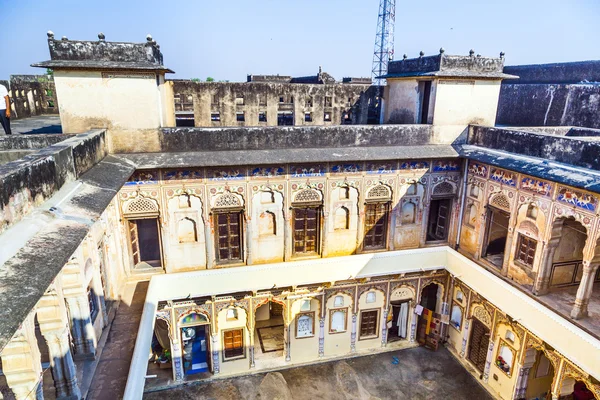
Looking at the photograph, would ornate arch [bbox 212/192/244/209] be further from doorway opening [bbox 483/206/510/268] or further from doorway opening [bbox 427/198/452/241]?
doorway opening [bbox 483/206/510/268]

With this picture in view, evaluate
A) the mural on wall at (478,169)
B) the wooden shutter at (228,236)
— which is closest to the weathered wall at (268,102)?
the wooden shutter at (228,236)

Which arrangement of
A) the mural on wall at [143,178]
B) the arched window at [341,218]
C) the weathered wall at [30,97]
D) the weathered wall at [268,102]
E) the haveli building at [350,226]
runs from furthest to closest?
the weathered wall at [268,102] → the weathered wall at [30,97] → the arched window at [341,218] → the mural on wall at [143,178] → the haveli building at [350,226]

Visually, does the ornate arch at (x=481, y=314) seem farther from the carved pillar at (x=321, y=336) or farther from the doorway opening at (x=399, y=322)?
the carved pillar at (x=321, y=336)

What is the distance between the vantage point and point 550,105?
12953mm

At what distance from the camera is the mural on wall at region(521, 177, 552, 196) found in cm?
838

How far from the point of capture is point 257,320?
1391cm

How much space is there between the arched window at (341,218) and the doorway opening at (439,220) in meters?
2.52

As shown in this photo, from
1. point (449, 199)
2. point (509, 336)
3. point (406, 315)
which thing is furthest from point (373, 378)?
point (449, 199)

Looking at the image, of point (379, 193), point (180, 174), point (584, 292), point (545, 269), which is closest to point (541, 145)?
point (545, 269)

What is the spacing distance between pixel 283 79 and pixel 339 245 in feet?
44.7

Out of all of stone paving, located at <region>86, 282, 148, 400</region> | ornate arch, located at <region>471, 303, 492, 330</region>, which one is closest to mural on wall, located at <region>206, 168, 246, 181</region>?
stone paving, located at <region>86, 282, 148, 400</region>

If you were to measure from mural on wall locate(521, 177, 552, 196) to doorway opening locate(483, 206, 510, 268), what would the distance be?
110cm

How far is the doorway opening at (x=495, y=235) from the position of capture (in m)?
10.3

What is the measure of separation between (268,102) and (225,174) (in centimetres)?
613
